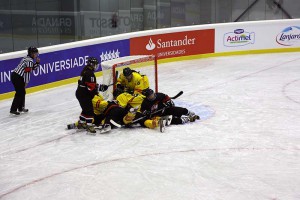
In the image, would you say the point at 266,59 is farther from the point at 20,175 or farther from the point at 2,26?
the point at 20,175

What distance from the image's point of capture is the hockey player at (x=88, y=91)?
738 cm

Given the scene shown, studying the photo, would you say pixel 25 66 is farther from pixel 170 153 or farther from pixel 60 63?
pixel 170 153

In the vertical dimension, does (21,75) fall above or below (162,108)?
above

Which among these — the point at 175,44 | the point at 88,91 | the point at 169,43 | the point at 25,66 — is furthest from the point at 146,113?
the point at 175,44

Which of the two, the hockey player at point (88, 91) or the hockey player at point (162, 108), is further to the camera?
the hockey player at point (162, 108)

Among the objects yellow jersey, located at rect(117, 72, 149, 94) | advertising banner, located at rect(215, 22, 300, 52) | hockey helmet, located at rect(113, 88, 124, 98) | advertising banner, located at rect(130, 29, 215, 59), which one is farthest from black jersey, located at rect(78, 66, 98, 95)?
advertising banner, located at rect(215, 22, 300, 52)

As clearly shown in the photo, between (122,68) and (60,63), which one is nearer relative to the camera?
(122,68)

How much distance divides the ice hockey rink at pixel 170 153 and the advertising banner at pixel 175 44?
316 cm

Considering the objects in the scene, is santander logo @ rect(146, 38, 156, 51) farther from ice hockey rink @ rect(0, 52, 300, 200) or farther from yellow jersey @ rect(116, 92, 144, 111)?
yellow jersey @ rect(116, 92, 144, 111)

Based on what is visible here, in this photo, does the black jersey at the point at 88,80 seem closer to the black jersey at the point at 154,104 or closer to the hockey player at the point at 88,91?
the hockey player at the point at 88,91

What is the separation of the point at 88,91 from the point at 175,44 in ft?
22.7

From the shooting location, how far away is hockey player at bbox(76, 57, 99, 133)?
291 inches

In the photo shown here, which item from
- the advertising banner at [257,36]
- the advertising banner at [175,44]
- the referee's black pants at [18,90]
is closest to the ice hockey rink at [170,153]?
the referee's black pants at [18,90]

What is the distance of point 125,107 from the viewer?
7.76m
